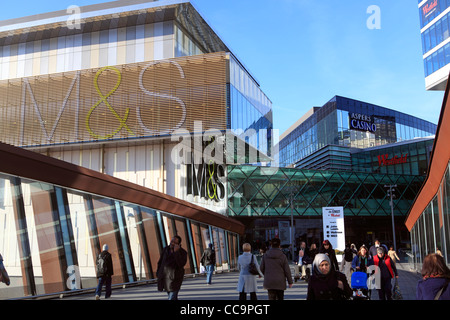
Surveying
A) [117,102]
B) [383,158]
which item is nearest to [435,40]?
[383,158]

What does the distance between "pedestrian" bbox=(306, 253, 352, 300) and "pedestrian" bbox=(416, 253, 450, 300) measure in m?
1.01

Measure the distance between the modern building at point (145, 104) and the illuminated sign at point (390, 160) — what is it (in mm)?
32386

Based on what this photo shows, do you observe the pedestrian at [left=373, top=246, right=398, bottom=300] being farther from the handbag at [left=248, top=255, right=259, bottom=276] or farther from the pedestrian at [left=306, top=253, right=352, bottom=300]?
the pedestrian at [left=306, top=253, right=352, bottom=300]

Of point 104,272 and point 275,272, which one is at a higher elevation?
point 275,272

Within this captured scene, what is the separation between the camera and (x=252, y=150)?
37.3 metres

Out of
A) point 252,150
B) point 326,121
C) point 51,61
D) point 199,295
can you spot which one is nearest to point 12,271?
point 199,295

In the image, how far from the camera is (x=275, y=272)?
315 inches

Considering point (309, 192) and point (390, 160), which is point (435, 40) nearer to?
point (309, 192)

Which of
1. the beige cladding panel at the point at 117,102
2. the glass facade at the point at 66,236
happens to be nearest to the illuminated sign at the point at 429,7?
the beige cladding panel at the point at 117,102

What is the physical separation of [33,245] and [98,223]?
302cm

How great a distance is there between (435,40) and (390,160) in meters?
25.9

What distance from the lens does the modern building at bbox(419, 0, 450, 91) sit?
43.6 meters

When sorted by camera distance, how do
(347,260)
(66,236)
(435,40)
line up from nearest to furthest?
(66,236) < (347,260) < (435,40)
